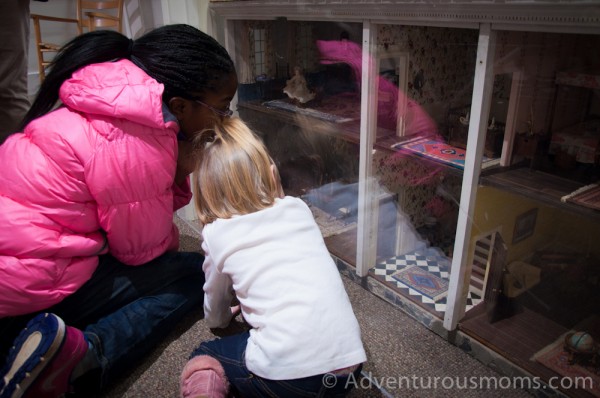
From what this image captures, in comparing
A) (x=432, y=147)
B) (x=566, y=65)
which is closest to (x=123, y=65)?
(x=432, y=147)

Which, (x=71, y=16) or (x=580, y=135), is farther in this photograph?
(x=71, y=16)

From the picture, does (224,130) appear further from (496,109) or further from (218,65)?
(496,109)

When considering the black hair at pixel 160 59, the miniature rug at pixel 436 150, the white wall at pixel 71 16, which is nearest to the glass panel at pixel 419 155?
the miniature rug at pixel 436 150

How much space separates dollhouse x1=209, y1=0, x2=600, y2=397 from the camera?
0.86m

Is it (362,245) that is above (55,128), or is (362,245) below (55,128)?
below

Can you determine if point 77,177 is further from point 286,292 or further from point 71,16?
point 71,16

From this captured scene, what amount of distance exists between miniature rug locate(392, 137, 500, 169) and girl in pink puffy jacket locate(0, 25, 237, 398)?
0.47 metres

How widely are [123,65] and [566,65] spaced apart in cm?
86

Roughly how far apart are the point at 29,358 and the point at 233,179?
464 millimetres

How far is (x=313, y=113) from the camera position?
1.49 metres

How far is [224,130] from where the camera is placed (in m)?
0.92

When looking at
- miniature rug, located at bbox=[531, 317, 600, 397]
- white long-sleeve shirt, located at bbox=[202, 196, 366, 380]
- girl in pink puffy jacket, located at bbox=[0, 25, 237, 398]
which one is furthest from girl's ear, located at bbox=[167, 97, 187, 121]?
miniature rug, located at bbox=[531, 317, 600, 397]

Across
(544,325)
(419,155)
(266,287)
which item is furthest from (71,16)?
(544,325)

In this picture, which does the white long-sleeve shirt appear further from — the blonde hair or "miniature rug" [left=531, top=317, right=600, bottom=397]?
"miniature rug" [left=531, top=317, right=600, bottom=397]
